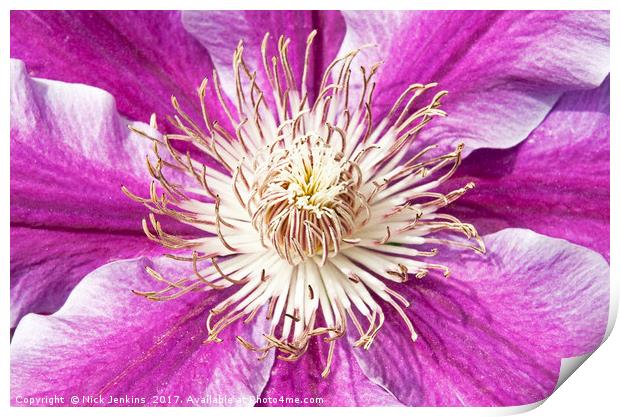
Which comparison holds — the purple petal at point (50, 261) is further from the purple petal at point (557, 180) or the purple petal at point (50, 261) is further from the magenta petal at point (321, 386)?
the purple petal at point (557, 180)

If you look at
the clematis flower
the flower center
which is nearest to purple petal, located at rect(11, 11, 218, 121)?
the clematis flower

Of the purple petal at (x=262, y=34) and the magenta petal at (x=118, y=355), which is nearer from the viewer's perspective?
the magenta petal at (x=118, y=355)

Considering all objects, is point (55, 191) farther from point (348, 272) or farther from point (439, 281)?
point (439, 281)

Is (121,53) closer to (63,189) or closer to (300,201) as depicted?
(63,189)

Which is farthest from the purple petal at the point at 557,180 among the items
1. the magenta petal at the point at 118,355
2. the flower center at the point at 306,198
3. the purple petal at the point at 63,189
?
the purple petal at the point at 63,189

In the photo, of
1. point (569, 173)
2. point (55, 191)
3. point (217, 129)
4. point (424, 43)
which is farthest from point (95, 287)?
point (569, 173)

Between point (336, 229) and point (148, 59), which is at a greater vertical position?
point (148, 59)
